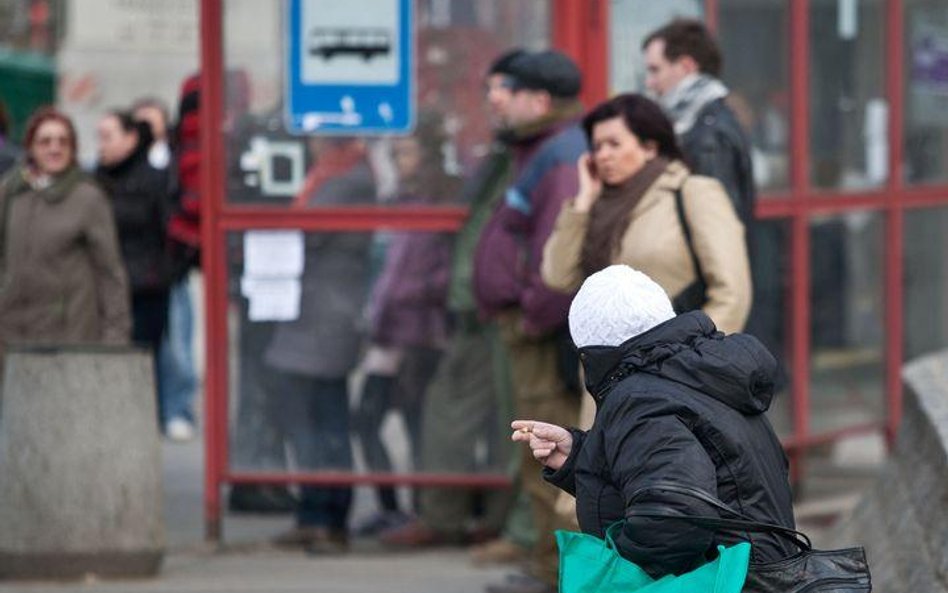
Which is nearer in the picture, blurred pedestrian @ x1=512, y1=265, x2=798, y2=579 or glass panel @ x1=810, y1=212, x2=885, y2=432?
blurred pedestrian @ x1=512, y1=265, x2=798, y2=579

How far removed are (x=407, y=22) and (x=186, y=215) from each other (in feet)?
5.71

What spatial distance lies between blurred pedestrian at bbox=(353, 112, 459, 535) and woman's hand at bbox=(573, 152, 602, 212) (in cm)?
192

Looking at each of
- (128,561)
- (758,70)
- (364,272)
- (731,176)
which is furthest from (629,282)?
(758,70)

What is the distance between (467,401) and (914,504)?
2.66m

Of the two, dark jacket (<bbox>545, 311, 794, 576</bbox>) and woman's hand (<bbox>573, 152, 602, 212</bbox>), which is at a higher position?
woman's hand (<bbox>573, 152, 602, 212</bbox>)

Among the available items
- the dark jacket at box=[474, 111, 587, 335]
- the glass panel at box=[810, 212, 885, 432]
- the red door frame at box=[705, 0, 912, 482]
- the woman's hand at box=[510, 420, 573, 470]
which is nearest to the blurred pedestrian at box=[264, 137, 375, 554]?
the dark jacket at box=[474, 111, 587, 335]

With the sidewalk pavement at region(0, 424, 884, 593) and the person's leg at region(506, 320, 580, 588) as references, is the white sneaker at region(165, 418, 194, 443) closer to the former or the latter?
the sidewalk pavement at region(0, 424, 884, 593)

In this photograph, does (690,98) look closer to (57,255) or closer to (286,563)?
(286,563)

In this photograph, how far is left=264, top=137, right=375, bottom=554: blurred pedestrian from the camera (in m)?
8.88

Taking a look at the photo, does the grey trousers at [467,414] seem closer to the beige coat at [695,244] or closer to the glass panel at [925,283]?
the beige coat at [695,244]

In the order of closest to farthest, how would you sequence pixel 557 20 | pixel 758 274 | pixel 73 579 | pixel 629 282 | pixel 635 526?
pixel 635 526 → pixel 629 282 → pixel 73 579 → pixel 557 20 → pixel 758 274

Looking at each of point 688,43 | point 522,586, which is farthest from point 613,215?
point 522,586

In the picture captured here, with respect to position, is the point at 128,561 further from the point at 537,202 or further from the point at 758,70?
the point at 758,70

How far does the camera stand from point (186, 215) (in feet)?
32.9
